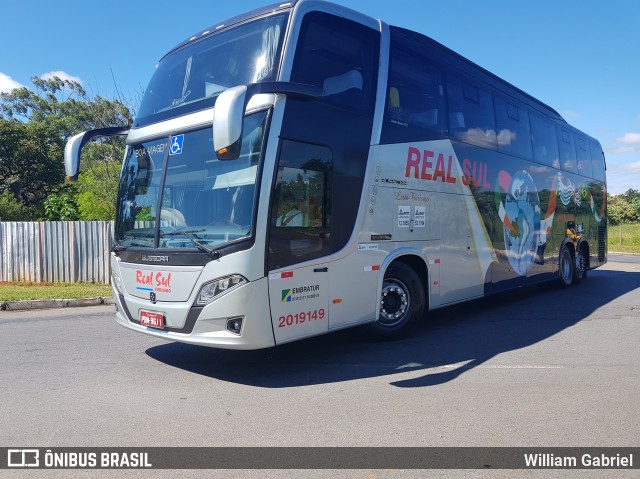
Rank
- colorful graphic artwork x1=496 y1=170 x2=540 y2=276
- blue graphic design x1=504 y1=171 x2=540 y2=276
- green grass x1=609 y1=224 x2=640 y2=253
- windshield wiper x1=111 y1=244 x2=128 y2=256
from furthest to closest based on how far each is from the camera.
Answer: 1. green grass x1=609 y1=224 x2=640 y2=253
2. blue graphic design x1=504 y1=171 x2=540 y2=276
3. colorful graphic artwork x1=496 y1=170 x2=540 y2=276
4. windshield wiper x1=111 y1=244 x2=128 y2=256

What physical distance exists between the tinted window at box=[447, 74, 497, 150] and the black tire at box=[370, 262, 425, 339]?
8.11 feet

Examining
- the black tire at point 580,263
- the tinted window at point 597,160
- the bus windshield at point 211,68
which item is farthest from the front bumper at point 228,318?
the tinted window at point 597,160

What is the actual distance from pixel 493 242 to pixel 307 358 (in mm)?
4578

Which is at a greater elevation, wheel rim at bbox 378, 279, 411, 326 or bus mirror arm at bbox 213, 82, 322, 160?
bus mirror arm at bbox 213, 82, 322, 160

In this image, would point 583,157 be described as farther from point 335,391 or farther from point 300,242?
point 335,391

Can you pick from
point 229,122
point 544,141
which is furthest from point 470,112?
point 229,122

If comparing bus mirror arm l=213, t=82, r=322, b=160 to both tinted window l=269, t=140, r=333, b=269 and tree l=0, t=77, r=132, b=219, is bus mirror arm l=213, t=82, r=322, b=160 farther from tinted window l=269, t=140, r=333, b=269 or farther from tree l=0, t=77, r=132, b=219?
tree l=0, t=77, r=132, b=219

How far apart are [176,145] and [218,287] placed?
1.79m

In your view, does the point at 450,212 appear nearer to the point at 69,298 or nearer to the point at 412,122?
the point at 412,122

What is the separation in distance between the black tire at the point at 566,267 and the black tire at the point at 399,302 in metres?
6.71

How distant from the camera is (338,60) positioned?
5.94 m

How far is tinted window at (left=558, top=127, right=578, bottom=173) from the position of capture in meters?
12.1

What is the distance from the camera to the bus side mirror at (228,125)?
13.9 feet

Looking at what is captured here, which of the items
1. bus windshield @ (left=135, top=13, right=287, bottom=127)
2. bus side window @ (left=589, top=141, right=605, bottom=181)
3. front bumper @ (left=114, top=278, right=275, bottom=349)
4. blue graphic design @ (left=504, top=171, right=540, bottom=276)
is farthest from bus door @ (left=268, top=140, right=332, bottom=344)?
bus side window @ (left=589, top=141, right=605, bottom=181)
